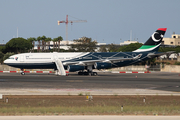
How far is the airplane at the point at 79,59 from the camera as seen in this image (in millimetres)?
51906

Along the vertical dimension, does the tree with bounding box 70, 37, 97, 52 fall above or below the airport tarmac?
above

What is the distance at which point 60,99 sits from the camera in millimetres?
22297

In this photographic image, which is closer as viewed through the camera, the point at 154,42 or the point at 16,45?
the point at 154,42

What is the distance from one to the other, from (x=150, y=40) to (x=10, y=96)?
4103cm

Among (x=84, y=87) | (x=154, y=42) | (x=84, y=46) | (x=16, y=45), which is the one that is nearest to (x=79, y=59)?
(x=154, y=42)

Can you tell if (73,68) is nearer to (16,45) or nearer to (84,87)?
(84,87)

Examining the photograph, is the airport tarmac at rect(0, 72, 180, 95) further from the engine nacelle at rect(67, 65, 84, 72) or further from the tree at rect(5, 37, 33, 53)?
the tree at rect(5, 37, 33, 53)

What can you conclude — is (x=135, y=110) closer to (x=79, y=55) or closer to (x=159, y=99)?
(x=159, y=99)

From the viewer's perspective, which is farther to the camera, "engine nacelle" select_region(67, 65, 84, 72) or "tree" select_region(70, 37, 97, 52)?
"tree" select_region(70, 37, 97, 52)

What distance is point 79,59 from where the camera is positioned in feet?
178

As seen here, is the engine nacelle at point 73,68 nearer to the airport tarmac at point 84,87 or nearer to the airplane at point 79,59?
the airplane at point 79,59

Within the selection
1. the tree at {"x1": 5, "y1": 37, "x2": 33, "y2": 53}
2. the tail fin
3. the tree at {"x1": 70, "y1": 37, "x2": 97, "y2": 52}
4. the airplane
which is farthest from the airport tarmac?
the tree at {"x1": 70, "y1": 37, "x2": 97, "y2": 52}

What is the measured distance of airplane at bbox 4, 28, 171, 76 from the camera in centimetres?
5191

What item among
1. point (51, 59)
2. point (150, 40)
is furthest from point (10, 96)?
point (150, 40)
